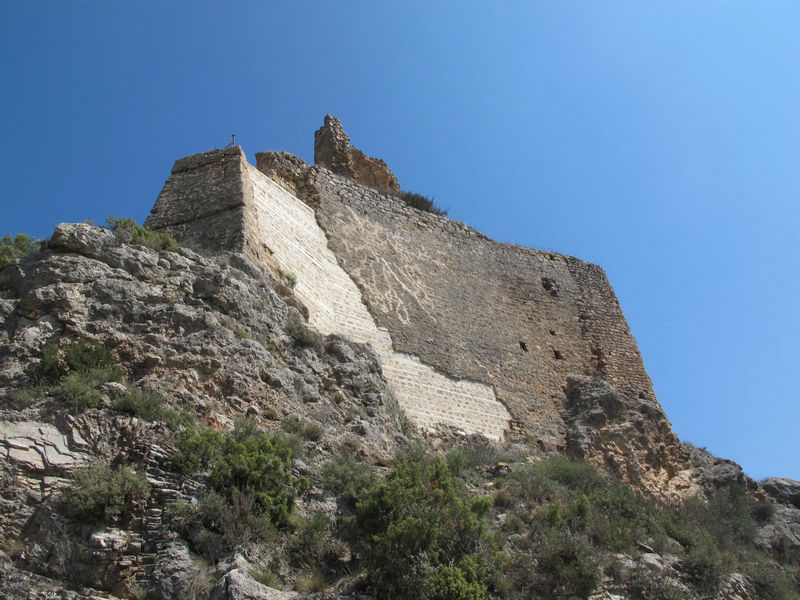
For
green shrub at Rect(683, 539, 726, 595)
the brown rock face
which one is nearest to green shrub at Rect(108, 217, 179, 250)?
green shrub at Rect(683, 539, 726, 595)

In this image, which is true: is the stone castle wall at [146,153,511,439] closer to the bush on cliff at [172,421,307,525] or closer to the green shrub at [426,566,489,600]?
the bush on cliff at [172,421,307,525]

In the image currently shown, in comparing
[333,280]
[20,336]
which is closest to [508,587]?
[20,336]

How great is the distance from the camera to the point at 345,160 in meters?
17.8

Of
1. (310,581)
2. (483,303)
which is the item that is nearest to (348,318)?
(483,303)

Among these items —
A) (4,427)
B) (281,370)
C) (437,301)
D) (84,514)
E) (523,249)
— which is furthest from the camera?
(523,249)

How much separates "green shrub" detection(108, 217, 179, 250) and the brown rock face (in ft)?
27.1

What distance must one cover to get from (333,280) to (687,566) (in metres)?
6.48

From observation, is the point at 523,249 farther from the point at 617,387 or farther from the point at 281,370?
the point at 281,370

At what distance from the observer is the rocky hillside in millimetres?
5562

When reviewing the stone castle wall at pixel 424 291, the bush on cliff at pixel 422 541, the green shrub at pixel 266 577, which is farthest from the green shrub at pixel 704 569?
the green shrub at pixel 266 577

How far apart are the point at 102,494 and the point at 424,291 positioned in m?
8.47

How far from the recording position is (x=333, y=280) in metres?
12.2

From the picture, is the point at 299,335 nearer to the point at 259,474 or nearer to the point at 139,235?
the point at 139,235

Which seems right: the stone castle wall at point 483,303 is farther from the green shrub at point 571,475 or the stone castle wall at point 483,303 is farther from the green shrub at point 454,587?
the green shrub at point 454,587
